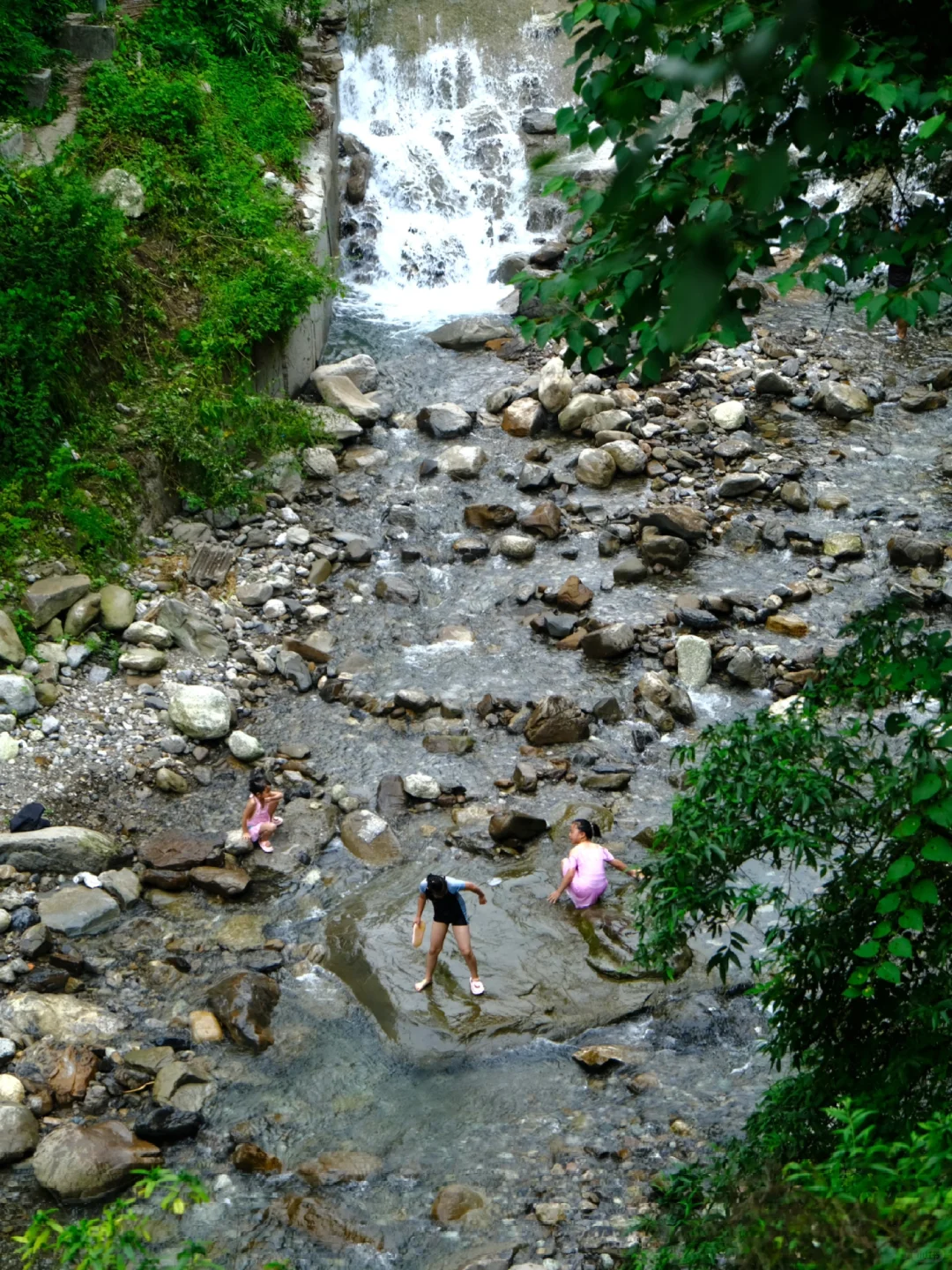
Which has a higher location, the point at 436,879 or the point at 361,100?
the point at 361,100

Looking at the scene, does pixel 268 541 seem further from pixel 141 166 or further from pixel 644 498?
Answer: pixel 141 166

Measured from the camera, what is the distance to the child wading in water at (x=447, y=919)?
6.63 metres

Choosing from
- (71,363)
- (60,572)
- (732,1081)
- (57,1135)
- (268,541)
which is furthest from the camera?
(268,541)

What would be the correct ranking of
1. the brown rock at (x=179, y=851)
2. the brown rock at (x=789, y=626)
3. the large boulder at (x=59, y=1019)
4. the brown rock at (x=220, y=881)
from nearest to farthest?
the large boulder at (x=59, y=1019), the brown rock at (x=220, y=881), the brown rock at (x=179, y=851), the brown rock at (x=789, y=626)

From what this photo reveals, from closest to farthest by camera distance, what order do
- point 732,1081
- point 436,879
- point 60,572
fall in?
1. point 732,1081
2. point 436,879
3. point 60,572

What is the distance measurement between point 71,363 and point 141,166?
12.1 ft

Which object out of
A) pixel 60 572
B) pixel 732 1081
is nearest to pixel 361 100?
pixel 60 572

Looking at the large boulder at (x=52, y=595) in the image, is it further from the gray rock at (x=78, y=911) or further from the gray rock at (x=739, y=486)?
the gray rock at (x=739, y=486)

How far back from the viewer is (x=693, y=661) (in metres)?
9.66

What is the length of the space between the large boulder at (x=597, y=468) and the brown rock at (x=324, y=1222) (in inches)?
326

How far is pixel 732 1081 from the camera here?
20.1 ft

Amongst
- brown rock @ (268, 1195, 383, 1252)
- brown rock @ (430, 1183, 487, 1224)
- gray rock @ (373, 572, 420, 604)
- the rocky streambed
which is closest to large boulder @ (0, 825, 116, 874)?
the rocky streambed

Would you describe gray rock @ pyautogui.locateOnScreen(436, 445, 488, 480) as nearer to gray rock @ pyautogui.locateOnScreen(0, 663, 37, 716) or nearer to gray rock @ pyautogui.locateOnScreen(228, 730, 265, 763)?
gray rock @ pyautogui.locateOnScreen(228, 730, 265, 763)

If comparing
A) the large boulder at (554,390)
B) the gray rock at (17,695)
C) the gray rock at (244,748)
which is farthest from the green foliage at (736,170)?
the large boulder at (554,390)
